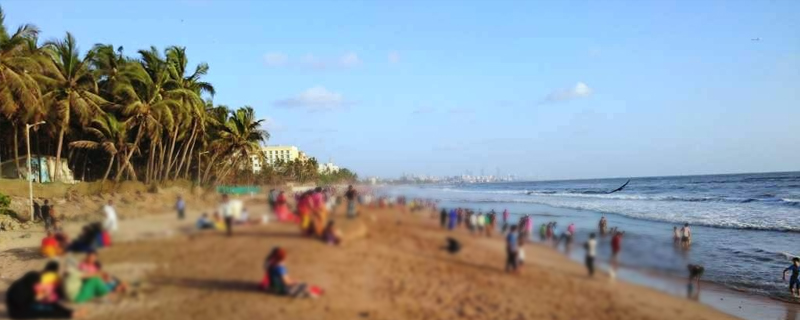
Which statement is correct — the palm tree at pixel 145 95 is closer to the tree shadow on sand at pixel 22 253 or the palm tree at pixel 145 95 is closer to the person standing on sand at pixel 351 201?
the tree shadow on sand at pixel 22 253

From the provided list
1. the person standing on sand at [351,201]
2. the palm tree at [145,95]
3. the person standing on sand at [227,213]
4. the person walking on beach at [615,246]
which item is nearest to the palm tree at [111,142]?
the palm tree at [145,95]

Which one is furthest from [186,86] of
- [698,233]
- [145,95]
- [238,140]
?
[698,233]

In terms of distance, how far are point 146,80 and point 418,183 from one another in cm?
1465

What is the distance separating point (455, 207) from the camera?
3.58m

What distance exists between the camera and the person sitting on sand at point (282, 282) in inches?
112

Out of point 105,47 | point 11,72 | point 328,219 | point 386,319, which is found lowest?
point 386,319

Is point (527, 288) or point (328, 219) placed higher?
point (328, 219)

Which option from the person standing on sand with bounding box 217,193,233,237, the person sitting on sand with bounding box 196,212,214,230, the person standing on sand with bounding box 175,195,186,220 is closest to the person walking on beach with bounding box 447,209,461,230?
the person standing on sand with bounding box 217,193,233,237

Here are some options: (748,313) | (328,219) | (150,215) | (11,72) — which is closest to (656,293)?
(328,219)

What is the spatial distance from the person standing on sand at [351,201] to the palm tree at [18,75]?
2616 cm

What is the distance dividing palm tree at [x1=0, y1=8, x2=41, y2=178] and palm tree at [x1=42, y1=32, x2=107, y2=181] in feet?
3.34

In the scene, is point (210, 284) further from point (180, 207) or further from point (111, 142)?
point (111, 142)

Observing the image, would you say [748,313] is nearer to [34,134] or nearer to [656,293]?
[656,293]

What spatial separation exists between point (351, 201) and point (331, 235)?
13.6 inches
